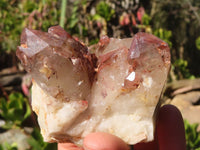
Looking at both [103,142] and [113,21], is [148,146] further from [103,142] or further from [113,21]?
[113,21]

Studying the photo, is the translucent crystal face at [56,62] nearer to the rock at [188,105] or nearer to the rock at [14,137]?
the rock at [14,137]

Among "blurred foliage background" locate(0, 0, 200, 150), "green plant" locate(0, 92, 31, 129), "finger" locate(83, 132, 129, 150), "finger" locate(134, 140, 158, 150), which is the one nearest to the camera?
"finger" locate(83, 132, 129, 150)

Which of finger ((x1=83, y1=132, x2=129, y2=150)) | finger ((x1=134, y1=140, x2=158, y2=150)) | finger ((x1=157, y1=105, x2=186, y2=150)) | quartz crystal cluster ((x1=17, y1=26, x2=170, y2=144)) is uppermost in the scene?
quartz crystal cluster ((x1=17, y1=26, x2=170, y2=144))

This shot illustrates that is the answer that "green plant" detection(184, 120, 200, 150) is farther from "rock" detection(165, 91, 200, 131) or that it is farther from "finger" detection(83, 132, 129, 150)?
"finger" detection(83, 132, 129, 150)

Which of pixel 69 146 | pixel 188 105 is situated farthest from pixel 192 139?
pixel 69 146

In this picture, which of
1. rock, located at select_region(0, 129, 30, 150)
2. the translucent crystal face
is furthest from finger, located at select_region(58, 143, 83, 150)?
rock, located at select_region(0, 129, 30, 150)

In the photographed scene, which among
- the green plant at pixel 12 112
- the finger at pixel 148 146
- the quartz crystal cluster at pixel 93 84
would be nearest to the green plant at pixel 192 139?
the finger at pixel 148 146

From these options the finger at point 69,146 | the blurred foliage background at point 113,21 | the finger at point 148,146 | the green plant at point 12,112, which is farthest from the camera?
the blurred foliage background at point 113,21
